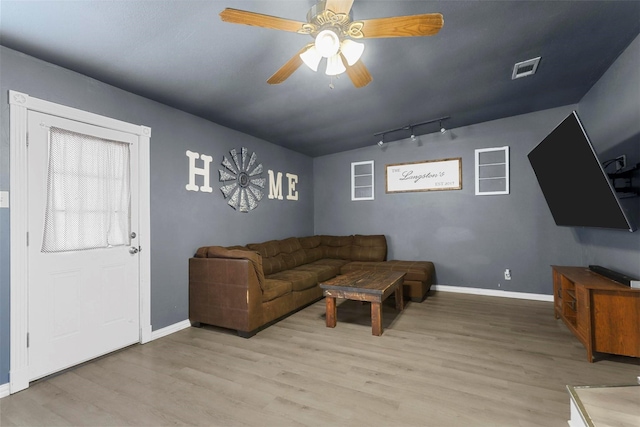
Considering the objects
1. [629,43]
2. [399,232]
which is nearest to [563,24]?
[629,43]

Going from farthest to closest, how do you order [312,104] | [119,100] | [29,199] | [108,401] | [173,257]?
1. [312,104]
2. [173,257]
3. [119,100]
4. [29,199]
5. [108,401]

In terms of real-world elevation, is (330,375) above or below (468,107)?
below

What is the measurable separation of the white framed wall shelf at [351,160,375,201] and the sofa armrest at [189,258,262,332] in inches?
118

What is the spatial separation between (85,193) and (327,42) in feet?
7.87

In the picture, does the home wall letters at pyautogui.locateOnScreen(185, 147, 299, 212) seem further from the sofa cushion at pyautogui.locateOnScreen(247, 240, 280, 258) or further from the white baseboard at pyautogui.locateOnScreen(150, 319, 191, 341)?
the white baseboard at pyautogui.locateOnScreen(150, 319, 191, 341)

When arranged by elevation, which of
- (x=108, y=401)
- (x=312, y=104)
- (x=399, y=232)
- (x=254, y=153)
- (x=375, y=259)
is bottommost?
(x=108, y=401)

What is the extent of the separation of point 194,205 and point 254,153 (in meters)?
1.34

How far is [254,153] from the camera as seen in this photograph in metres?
4.38

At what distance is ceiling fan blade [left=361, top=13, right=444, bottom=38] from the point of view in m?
1.57

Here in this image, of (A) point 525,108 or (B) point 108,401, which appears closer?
(B) point 108,401

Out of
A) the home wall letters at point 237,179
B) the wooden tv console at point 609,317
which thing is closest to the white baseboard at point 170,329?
the home wall letters at point 237,179

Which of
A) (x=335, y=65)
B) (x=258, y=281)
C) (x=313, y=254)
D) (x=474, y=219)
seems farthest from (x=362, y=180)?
(x=335, y=65)

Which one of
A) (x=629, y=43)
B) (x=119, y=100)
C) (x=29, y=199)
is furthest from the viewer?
(x=119, y=100)

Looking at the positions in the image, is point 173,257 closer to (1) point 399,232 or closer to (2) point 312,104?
(2) point 312,104
